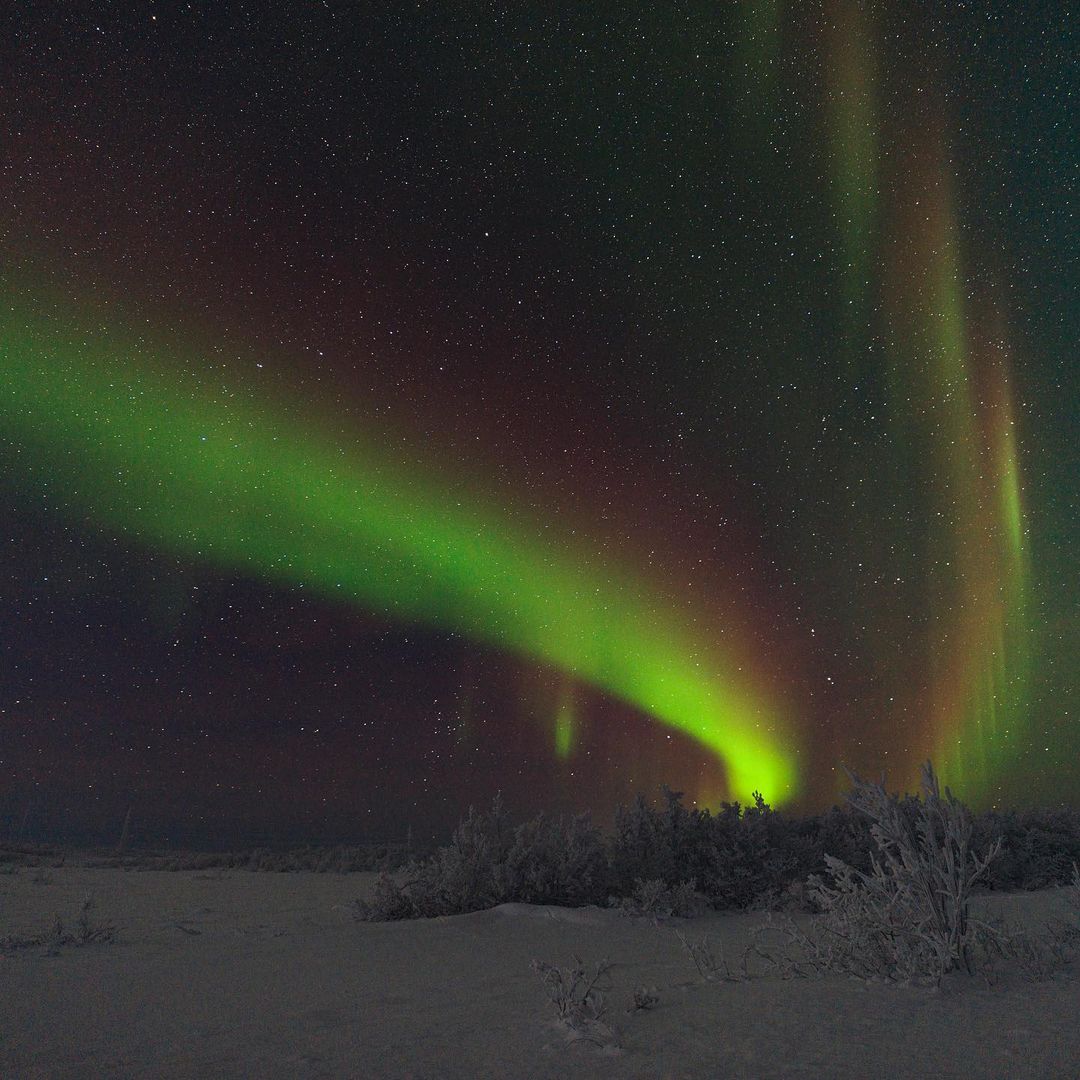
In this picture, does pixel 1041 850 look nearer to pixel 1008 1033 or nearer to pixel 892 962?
pixel 892 962

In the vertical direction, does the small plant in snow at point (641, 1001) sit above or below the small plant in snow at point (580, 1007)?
below

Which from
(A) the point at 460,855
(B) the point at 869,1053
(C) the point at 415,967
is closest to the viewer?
(B) the point at 869,1053

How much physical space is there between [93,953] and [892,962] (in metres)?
6.83

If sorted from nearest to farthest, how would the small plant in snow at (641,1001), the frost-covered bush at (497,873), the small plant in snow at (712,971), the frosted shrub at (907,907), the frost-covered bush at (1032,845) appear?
the small plant in snow at (641,1001), the frosted shrub at (907,907), the small plant in snow at (712,971), the frost-covered bush at (497,873), the frost-covered bush at (1032,845)

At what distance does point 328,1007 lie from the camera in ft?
16.4

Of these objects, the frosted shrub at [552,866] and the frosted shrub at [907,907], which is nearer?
Result: the frosted shrub at [907,907]

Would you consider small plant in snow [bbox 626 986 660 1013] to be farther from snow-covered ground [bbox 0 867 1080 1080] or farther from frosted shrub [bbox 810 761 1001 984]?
frosted shrub [bbox 810 761 1001 984]

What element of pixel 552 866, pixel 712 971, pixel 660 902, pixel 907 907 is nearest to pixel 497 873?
pixel 552 866

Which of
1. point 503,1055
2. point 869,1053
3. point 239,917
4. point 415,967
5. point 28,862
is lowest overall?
point 28,862

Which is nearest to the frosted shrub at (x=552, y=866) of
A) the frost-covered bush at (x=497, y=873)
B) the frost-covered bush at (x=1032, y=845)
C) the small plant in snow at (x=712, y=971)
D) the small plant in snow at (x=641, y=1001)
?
the frost-covered bush at (x=497, y=873)

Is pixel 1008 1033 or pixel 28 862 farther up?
pixel 1008 1033

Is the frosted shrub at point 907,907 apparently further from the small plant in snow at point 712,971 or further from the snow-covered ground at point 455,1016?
A: the small plant in snow at point 712,971

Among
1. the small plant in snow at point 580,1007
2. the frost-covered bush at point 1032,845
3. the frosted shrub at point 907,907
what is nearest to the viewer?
the small plant in snow at point 580,1007

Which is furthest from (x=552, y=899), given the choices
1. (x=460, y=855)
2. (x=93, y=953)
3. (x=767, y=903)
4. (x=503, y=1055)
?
(x=503, y=1055)
